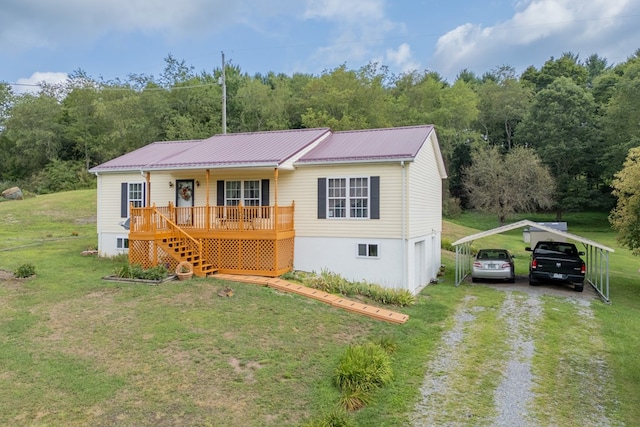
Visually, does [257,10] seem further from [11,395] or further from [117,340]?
[11,395]

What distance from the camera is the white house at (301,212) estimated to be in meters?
14.0

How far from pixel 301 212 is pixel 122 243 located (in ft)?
27.1

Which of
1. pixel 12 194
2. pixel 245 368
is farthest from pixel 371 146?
pixel 12 194

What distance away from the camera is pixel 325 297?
12102mm

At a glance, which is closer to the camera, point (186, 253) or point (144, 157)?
point (186, 253)

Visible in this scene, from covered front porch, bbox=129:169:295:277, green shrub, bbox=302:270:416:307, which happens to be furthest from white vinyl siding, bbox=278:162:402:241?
green shrub, bbox=302:270:416:307

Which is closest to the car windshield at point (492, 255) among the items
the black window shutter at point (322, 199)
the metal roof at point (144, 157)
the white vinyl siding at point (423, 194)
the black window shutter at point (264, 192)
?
the white vinyl siding at point (423, 194)

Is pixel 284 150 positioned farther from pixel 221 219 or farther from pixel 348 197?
pixel 221 219

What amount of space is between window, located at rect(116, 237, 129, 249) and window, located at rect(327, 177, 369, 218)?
9.09 metres

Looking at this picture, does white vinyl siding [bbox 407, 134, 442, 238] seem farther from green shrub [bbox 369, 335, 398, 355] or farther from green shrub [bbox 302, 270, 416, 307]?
green shrub [bbox 369, 335, 398, 355]

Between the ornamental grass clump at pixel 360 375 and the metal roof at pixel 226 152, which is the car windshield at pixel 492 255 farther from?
the ornamental grass clump at pixel 360 375

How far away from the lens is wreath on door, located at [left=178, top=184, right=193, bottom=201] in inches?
661

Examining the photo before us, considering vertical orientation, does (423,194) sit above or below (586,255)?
above

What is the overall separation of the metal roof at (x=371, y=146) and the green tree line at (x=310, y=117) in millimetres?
20823
